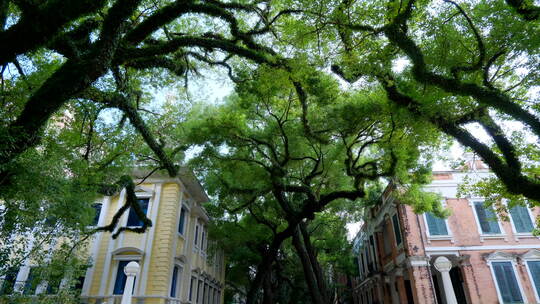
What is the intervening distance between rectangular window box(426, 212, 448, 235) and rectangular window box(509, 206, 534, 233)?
3.08m

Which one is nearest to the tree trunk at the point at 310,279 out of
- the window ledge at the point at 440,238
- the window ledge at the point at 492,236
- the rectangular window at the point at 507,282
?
the window ledge at the point at 440,238

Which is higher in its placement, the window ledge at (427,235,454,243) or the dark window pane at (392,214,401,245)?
the dark window pane at (392,214,401,245)

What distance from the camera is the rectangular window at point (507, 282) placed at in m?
14.8

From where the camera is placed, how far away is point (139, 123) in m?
9.13

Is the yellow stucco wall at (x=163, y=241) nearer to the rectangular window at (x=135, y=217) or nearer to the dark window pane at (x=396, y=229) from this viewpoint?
the rectangular window at (x=135, y=217)

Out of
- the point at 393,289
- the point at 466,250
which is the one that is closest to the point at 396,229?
the point at 466,250

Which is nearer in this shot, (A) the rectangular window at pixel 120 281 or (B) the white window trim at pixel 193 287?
(A) the rectangular window at pixel 120 281

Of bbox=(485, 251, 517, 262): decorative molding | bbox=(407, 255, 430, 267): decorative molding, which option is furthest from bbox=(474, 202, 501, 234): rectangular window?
bbox=(407, 255, 430, 267): decorative molding

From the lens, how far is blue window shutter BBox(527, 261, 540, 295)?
14.9 meters

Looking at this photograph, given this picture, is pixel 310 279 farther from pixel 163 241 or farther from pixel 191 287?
pixel 191 287

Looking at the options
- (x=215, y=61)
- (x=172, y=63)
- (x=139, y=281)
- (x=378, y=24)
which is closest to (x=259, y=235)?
(x=139, y=281)

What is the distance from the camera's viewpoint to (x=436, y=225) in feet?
54.9

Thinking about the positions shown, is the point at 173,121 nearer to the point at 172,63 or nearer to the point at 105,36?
the point at 172,63

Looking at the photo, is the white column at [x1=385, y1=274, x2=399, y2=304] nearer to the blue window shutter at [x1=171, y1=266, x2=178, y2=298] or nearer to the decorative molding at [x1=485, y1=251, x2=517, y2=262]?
the decorative molding at [x1=485, y1=251, x2=517, y2=262]
